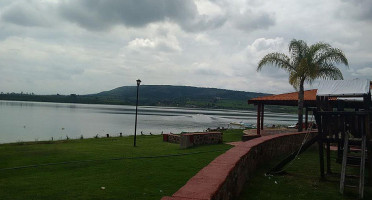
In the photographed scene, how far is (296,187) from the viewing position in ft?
24.5

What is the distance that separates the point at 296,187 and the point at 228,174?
2.98 meters

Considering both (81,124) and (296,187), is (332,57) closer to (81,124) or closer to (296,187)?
(296,187)

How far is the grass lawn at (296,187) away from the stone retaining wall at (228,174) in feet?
0.77

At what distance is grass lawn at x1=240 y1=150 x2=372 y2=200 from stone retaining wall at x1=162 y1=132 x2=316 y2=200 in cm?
23

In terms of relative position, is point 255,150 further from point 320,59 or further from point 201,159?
point 320,59

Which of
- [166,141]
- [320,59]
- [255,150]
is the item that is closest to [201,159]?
[255,150]

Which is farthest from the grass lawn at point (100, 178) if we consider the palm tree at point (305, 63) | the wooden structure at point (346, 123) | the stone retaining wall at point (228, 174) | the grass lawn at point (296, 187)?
the palm tree at point (305, 63)

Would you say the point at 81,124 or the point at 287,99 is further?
the point at 81,124

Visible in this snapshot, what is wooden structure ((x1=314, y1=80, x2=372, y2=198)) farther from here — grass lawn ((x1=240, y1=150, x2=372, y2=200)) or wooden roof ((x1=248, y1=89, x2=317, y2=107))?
wooden roof ((x1=248, y1=89, x2=317, y2=107))

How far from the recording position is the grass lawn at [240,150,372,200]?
6.71m

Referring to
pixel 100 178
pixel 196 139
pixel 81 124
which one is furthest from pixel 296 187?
pixel 81 124

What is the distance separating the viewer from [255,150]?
29.0ft

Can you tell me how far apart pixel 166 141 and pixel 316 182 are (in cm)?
1389

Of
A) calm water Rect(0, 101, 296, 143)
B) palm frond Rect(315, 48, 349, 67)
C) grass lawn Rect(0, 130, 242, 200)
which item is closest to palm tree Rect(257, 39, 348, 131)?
palm frond Rect(315, 48, 349, 67)
